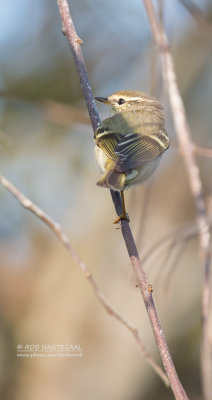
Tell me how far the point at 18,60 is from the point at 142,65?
2.32 m

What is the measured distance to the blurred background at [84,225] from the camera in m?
5.20

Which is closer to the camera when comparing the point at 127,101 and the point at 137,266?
the point at 137,266

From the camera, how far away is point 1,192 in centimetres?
782

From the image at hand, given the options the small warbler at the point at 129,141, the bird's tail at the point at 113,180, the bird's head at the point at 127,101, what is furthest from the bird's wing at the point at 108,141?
the bird's head at the point at 127,101

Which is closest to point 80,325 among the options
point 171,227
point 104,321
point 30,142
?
point 104,321

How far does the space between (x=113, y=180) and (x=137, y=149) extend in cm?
68

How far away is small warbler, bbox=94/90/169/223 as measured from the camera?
8.66ft

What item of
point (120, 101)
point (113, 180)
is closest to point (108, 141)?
point (113, 180)

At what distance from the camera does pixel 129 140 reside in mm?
3113

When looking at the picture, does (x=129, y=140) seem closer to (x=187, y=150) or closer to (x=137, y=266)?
(x=187, y=150)

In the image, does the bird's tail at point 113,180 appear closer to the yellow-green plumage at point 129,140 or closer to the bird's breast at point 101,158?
the yellow-green plumage at point 129,140

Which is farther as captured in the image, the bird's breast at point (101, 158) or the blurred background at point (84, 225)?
the blurred background at point (84, 225)

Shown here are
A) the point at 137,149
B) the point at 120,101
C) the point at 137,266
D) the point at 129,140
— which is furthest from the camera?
the point at 120,101

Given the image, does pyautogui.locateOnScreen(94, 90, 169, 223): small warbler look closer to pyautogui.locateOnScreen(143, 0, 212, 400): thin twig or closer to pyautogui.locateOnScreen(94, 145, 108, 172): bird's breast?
pyautogui.locateOnScreen(94, 145, 108, 172): bird's breast
